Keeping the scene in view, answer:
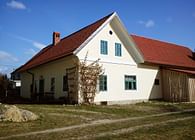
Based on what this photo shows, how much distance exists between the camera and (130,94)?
21188 mm

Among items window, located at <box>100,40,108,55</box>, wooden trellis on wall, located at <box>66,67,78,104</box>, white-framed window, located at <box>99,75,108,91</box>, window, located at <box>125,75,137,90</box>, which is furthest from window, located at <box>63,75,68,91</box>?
window, located at <box>125,75,137,90</box>

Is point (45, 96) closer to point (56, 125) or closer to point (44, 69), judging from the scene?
point (44, 69)

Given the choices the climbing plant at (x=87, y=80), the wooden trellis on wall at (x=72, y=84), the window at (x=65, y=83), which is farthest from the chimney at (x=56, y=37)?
the climbing plant at (x=87, y=80)

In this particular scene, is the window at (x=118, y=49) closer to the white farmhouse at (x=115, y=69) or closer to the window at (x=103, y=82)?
the white farmhouse at (x=115, y=69)

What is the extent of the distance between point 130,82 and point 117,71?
188cm

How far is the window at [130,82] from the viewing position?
21161 millimetres

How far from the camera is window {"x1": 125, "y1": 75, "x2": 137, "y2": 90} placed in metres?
21.2

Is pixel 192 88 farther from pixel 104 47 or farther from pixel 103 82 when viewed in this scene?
pixel 104 47

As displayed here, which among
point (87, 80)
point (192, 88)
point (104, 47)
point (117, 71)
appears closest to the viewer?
point (87, 80)

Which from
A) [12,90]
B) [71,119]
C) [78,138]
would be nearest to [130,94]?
[71,119]

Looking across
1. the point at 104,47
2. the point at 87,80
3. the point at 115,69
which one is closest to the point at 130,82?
the point at 115,69

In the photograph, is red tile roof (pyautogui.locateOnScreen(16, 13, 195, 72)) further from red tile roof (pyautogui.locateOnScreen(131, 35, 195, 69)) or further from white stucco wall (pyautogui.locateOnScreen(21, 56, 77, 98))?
white stucco wall (pyautogui.locateOnScreen(21, 56, 77, 98))

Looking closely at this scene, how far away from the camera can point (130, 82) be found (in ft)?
70.5

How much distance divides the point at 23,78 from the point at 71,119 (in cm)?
1954
